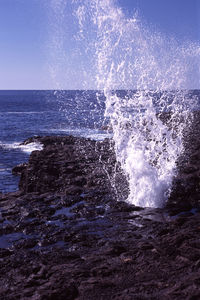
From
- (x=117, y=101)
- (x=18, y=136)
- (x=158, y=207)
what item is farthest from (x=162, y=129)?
(x=18, y=136)

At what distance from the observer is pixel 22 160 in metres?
26.2

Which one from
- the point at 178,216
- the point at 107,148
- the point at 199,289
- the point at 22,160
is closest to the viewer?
the point at 199,289

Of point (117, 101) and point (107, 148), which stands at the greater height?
point (117, 101)

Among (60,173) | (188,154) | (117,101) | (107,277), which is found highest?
(117,101)

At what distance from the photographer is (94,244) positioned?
8.85 metres

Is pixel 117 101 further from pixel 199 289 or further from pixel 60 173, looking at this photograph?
pixel 199 289

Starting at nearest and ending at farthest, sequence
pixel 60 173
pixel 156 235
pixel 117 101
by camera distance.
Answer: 1. pixel 156 235
2. pixel 117 101
3. pixel 60 173

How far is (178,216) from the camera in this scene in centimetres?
1055

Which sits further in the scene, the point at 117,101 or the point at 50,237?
the point at 117,101

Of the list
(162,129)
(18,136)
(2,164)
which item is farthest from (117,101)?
(18,136)

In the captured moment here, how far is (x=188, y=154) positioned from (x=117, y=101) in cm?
666

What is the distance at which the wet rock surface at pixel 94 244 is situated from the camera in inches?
254

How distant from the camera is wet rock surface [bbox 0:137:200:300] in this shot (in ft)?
21.2

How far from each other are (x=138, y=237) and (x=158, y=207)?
9.05 feet
